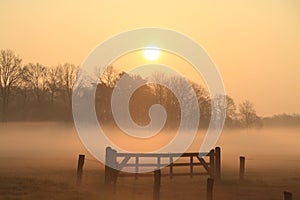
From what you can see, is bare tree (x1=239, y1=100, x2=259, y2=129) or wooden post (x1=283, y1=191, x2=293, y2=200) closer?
wooden post (x1=283, y1=191, x2=293, y2=200)

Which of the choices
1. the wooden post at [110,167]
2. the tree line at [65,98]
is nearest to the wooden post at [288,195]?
the wooden post at [110,167]

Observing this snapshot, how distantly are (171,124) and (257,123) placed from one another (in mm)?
28784

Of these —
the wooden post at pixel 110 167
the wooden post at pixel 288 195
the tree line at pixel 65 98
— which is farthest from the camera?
the tree line at pixel 65 98

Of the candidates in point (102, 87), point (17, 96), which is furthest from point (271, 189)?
point (17, 96)

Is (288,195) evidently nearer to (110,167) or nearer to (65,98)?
(110,167)

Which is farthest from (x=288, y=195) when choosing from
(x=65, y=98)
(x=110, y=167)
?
(x=65, y=98)

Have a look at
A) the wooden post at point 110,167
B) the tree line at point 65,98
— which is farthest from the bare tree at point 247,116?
the wooden post at point 110,167

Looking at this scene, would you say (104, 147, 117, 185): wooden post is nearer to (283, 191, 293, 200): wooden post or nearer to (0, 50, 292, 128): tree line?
(283, 191, 293, 200): wooden post

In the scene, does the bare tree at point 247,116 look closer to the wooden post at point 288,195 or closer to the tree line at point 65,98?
the tree line at point 65,98

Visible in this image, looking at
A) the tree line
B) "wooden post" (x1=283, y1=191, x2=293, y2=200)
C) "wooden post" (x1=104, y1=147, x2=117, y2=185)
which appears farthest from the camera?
the tree line

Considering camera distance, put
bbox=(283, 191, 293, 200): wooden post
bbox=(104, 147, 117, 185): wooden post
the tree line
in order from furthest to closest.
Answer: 1. the tree line
2. bbox=(104, 147, 117, 185): wooden post
3. bbox=(283, 191, 293, 200): wooden post

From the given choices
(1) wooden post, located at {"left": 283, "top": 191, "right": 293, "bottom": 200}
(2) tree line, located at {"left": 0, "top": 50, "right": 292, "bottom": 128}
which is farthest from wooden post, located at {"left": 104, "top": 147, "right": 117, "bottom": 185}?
(2) tree line, located at {"left": 0, "top": 50, "right": 292, "bottom": 128}

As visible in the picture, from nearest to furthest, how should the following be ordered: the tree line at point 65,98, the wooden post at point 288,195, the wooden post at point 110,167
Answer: the wooden post at point 288,195, the wooden post at point 110,167, the tree line at point 65,98

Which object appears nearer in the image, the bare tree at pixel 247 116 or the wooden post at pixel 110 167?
the wooden post at pixel 110 167
